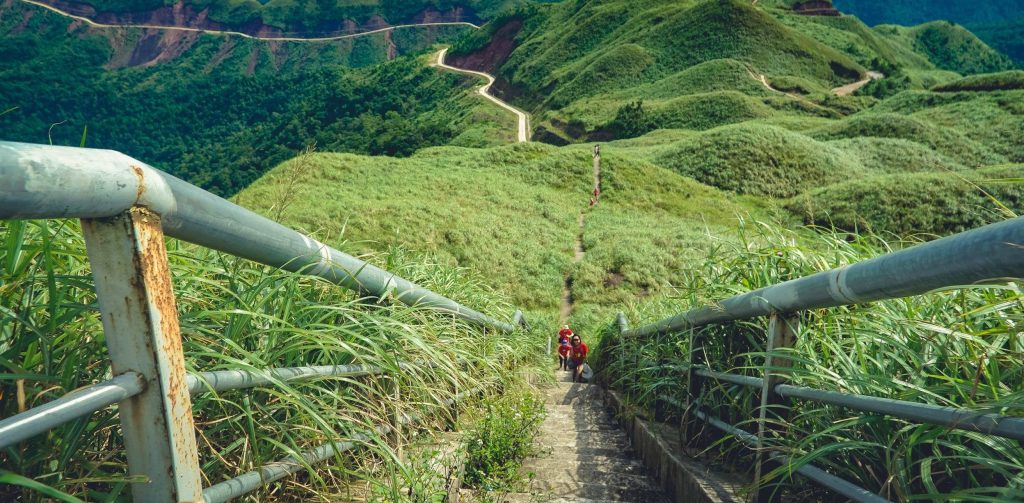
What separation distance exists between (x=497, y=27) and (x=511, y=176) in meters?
105

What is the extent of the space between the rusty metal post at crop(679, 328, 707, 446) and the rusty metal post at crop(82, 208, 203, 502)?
2681 mm

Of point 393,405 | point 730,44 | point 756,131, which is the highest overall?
point 730,44

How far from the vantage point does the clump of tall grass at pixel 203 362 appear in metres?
1.28

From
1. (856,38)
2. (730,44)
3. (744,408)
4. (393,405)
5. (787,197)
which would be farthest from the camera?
(856,38)

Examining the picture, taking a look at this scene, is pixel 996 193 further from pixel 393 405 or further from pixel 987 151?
pixel 393 405

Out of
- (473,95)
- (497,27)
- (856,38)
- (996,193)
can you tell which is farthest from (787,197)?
(497,27)

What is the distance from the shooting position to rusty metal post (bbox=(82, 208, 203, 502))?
3.67 feet

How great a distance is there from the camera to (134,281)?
112 centimetres

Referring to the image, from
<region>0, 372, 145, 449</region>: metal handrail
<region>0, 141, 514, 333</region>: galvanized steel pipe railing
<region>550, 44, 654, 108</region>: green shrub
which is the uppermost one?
<region>550, 44, 654, 108</region>: green shrub

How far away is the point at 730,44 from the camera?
81.4 metres

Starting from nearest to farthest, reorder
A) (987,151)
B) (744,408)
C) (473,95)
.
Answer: (744,408)
(987,151)
(473,95)

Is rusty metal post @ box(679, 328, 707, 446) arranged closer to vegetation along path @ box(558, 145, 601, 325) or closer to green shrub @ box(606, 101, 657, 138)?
vegetation along path @ box(558, 145, 601, 325)

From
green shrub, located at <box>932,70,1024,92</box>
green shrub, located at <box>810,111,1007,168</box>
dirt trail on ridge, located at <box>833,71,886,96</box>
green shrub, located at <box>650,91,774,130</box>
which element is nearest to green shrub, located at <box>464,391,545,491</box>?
green shrub, located at <box>810,111,1007,168</box>

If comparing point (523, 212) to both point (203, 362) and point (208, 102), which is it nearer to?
point (203, 362)
